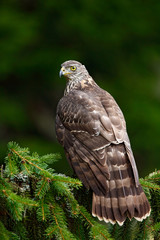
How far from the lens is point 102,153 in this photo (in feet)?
15.3

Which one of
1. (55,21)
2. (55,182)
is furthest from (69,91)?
(55,21)

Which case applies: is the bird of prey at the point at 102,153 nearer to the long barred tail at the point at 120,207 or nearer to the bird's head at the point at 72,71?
the long barred tail at the point at 120,207

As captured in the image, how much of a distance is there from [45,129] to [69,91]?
6.33 m

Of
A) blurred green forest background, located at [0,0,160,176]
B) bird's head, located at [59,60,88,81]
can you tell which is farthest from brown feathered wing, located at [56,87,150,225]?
blurred green forest background, located at [0,0,160,176]

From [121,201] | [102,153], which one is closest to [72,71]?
[102,153]

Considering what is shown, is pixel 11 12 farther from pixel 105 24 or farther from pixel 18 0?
pixel 105 24

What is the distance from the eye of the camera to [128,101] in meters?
11.3

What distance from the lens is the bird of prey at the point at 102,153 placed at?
172 inches

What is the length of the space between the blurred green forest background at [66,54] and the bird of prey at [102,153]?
5.73 m

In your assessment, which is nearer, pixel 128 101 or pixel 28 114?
pixel 128 101

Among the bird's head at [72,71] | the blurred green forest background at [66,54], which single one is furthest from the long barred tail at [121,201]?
the blurred green forest background at [66,54]

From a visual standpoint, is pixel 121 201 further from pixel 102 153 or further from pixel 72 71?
pixel 72 71

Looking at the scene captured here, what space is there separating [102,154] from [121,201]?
495mm

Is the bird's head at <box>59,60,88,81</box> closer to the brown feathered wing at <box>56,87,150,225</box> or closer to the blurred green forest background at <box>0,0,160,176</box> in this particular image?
the brown feathered wing at <box>56,87,150,225</box>
